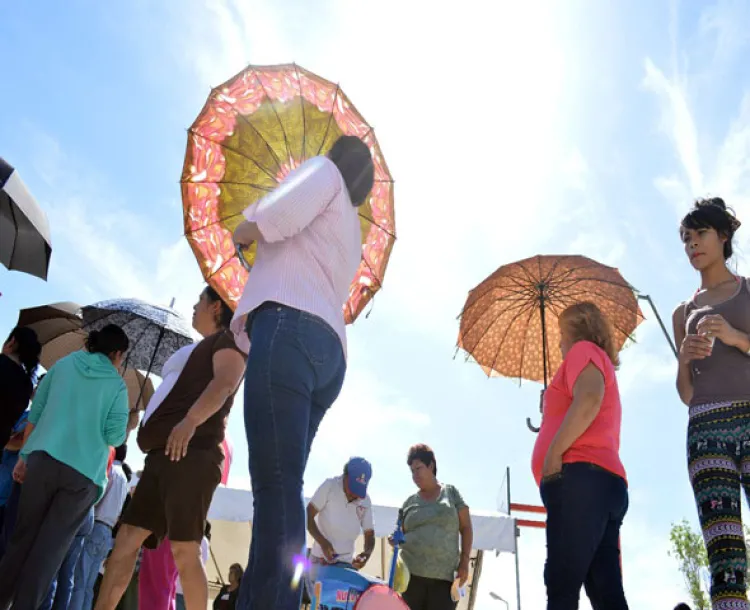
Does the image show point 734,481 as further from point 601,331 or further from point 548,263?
point 548,263

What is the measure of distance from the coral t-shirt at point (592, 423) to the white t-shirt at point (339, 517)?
2702 millimetres

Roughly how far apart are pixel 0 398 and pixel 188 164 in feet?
6.39

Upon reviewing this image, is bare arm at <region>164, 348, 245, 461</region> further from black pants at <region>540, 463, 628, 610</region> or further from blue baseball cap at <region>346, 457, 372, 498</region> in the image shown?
blue baseball cap at <region>346, 457, 372, 498</region>

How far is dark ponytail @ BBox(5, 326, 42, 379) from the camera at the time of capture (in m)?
4.61

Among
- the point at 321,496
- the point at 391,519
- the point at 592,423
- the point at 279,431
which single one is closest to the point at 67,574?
the point at 321,496

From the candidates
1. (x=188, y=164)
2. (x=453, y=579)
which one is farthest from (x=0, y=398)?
(x=453, y=579)

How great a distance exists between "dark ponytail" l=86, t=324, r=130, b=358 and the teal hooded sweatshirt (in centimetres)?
5

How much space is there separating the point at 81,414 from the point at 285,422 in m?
2.48

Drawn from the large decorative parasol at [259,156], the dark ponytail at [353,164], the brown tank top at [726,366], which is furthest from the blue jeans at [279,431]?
the brown tank top at [726,366]

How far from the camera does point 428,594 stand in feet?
16.8

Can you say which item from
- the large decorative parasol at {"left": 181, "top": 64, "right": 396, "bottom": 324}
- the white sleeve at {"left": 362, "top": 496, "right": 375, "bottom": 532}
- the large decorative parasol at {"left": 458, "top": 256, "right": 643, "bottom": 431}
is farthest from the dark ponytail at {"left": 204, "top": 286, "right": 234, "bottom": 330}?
the large decorative parasol at {"left": 458, "top": 256, "right": 643, "bottom": 431}

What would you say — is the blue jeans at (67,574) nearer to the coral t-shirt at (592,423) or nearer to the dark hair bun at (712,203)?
the coral t-shirt at (592,423)

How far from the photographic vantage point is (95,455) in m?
3.82

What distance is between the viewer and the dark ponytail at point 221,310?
153 inches
